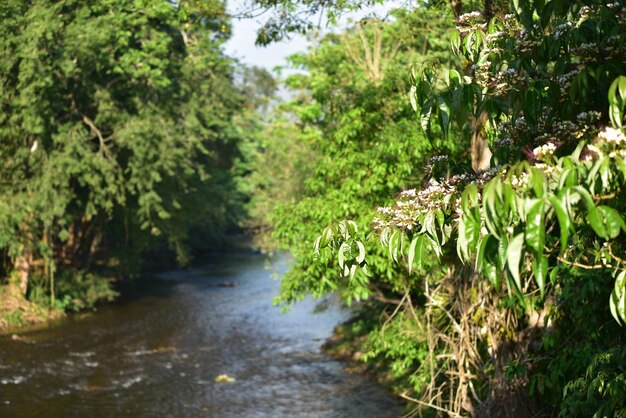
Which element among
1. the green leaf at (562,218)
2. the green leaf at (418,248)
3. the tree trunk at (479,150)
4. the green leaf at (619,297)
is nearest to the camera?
the green leaf at (562,218)

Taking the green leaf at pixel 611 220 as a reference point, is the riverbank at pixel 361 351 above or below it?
below

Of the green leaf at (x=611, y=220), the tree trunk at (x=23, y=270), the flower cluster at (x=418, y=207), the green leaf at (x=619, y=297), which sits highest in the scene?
Answer: the flower cluster at (x=418, y=207)

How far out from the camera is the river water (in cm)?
1575

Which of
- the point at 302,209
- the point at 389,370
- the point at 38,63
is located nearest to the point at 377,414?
the point at 389,370

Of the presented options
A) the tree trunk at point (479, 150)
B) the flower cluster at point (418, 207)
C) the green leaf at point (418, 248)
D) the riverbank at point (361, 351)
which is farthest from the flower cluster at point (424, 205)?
the riverbank at point (361, 351)

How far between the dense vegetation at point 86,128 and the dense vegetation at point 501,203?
782 cm

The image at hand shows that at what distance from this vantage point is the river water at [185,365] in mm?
15750

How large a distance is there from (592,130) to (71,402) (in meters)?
14.5

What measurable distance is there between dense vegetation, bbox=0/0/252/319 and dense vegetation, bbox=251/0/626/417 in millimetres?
7821

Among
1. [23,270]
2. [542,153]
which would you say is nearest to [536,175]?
[542,153]

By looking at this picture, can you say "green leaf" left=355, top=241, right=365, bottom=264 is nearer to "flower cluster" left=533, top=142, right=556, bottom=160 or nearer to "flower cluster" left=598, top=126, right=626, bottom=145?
"flower cluster" left=533, top=142, right=556, bottom=160

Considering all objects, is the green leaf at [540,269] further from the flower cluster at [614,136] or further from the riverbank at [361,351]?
the riverbank at [361,351]

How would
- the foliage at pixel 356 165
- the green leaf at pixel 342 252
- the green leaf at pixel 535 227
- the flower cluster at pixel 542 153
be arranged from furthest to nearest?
the foliage at pixel 356 165
the green leaf at pixel 342 252
the flower cluster at pixel 542 153
the green leaf at pixel 535 227

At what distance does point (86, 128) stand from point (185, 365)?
31.6 feet
